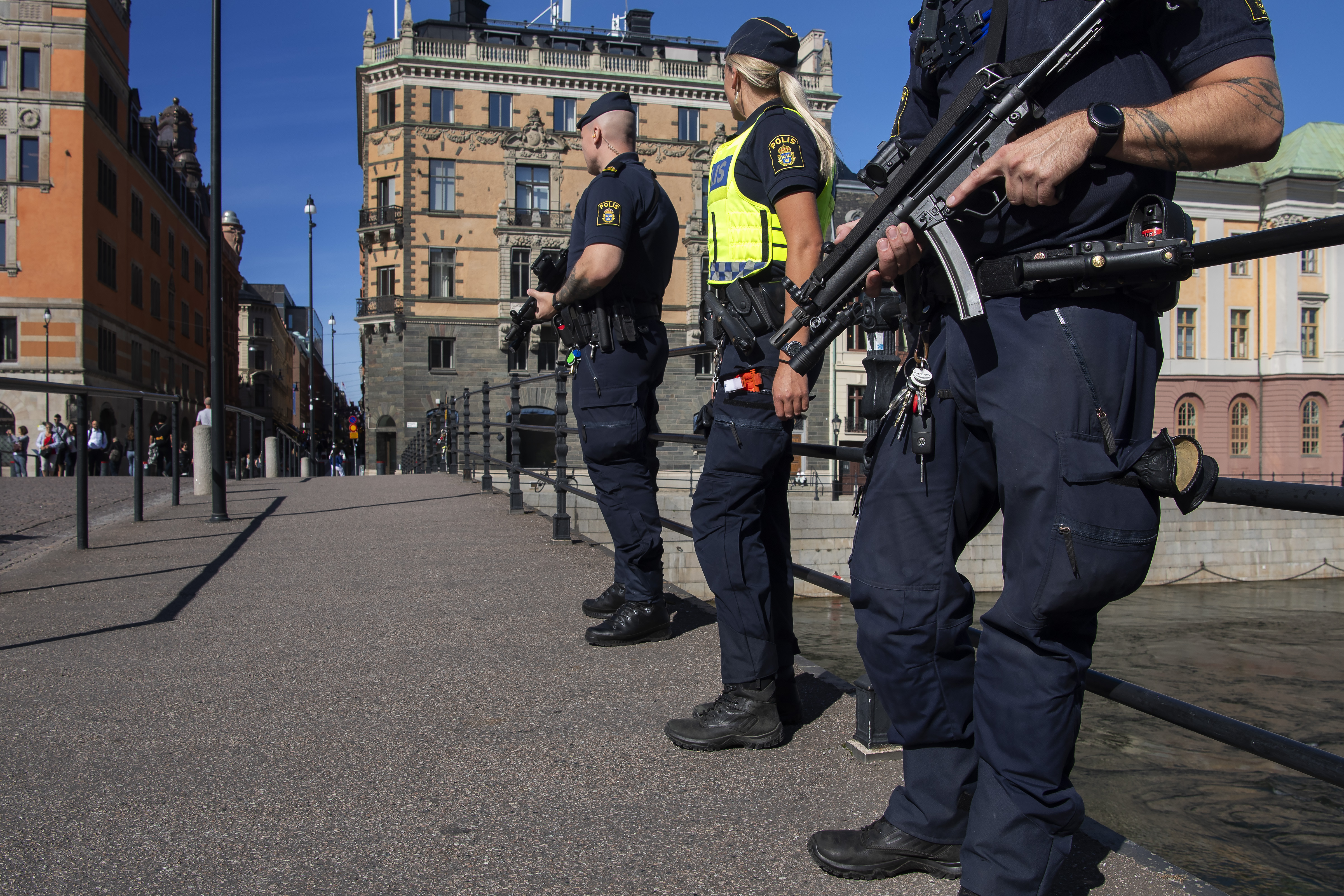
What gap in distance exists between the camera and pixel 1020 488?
1584 millimetres

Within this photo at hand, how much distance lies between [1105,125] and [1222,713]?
8.81m

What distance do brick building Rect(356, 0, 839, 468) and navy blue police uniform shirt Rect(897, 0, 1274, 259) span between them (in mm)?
39461

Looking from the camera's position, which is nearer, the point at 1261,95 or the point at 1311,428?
the point at 1261,95

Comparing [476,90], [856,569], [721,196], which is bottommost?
[856,569]

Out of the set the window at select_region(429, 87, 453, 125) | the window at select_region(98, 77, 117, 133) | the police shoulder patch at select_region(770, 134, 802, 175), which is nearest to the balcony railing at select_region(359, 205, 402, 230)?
the window at select_region(429, 87, 453, 125)

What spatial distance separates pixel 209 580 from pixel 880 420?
4.40 meters

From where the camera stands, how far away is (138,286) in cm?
4009

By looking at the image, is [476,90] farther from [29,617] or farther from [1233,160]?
[1233,160]

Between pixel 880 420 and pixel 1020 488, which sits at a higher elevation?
pixel 880 420

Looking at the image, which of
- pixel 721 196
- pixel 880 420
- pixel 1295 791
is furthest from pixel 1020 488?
pixel 1295 791

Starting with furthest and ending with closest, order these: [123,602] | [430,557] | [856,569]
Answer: [430,557]
[123,602]
[856,569]

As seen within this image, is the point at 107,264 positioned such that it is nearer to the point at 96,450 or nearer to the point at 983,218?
the point at 96,450

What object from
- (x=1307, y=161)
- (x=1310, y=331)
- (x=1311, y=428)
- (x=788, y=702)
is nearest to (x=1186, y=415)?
(x=1311, y=428)

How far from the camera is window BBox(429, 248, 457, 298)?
42000 millimetres
